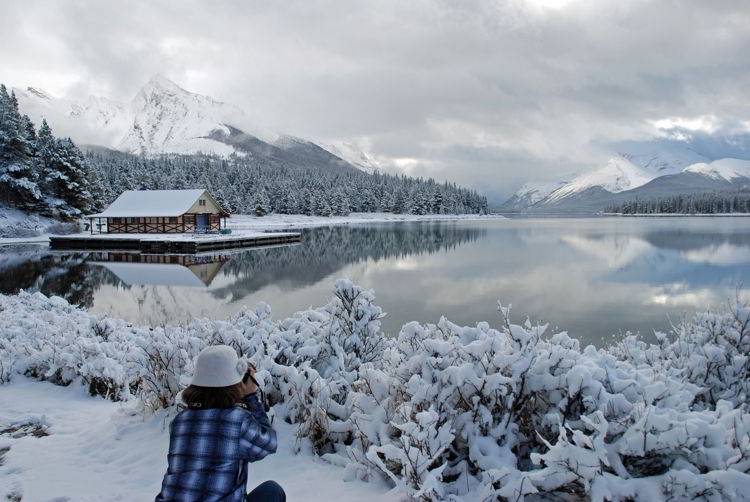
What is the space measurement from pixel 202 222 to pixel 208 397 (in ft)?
176

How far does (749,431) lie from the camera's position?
3172 mm

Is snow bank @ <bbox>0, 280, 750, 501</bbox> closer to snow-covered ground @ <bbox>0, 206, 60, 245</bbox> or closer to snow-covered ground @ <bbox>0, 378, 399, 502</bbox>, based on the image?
snow-covered ground @ <bbox>0, 378, 399, 502</bbox>

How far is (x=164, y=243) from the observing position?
124 feet

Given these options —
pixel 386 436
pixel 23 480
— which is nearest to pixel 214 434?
pixel 386 436

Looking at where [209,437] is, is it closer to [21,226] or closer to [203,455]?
[203,455]

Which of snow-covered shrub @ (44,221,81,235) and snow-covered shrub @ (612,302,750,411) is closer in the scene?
snow-covered shrub @ (612,302,750,411)

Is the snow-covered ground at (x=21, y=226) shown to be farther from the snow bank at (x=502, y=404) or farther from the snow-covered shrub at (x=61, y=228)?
the snow bank at (x=502, y=404)

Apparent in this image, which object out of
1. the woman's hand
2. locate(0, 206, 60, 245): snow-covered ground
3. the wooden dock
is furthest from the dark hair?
locate(0, 206, 60, 245): snow-covered ground

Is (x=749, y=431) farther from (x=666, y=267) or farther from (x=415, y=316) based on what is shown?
(x=666, y=267)

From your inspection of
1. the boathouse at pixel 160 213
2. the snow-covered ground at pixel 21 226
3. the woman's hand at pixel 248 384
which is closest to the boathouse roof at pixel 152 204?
the boathouse at pixel 160 213

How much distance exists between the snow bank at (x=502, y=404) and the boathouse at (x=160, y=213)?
153ft

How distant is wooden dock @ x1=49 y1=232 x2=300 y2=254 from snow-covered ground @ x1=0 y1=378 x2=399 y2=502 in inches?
1284

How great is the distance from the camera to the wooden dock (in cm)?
3718

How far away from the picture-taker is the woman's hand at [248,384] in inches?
108
